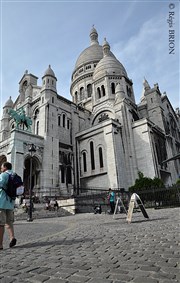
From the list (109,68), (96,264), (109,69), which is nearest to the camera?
(96,264)

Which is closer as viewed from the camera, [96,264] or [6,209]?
[96,264]

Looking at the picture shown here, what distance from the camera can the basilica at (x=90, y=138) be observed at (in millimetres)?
24828

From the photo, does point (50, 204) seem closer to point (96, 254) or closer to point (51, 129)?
point (51, 129)

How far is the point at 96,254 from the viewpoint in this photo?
10.7 ft

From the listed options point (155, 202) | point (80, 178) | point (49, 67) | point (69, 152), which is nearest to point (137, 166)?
point (80, 178)

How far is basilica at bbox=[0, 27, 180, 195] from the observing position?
24.8 metres

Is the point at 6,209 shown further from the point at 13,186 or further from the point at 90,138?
the point at 90,138

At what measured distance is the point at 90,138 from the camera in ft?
95.7

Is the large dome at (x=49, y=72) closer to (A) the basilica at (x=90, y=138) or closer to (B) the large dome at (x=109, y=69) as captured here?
(A) the basilica at (x=90, y=138)

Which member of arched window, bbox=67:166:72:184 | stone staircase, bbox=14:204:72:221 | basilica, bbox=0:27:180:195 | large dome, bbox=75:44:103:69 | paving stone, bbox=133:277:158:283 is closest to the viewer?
paving stone, bbox=133:277:158:283

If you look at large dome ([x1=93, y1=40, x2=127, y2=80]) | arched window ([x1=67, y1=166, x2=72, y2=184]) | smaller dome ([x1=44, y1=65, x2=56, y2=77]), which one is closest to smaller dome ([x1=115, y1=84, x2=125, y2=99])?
large dome ([x1=93, y1=40, x2=127, y2=80])

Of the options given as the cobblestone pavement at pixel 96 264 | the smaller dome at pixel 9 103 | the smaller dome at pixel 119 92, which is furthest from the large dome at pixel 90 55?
the cobblestone pavement at pixel 96 264

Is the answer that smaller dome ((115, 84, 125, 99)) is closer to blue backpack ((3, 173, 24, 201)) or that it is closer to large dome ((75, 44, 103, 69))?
large dome ((75, 44, 103, 69))

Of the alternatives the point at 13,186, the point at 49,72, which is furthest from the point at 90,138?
the point at 13,186
